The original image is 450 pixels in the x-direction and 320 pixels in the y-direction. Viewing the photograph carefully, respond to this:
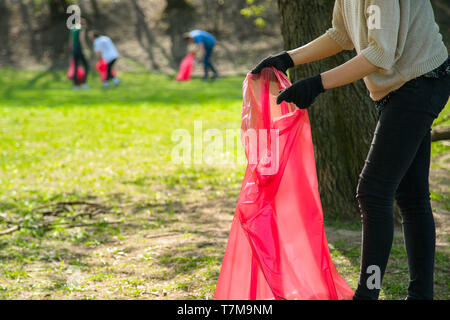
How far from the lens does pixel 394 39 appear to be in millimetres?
2295

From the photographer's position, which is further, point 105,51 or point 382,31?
point 105,51

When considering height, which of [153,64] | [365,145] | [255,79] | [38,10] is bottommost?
[365,145]

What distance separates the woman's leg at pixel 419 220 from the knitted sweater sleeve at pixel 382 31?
0.45 meters

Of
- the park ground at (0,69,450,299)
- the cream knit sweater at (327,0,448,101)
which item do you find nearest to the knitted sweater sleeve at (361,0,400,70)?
the cream knit sweater at (327,0,448,101)

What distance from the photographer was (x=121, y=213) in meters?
5.28

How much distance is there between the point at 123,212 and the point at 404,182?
10.4 feet

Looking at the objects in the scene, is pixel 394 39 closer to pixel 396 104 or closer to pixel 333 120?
pixel 396 104

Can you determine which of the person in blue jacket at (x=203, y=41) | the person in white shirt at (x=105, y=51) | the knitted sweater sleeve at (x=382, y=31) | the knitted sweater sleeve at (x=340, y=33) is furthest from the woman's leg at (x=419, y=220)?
the person in blue jacket at (x=203, y=41)

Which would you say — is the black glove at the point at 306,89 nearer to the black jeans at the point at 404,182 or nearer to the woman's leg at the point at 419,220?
the black jeans at the point at 404,182

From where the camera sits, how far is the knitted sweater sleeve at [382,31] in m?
2.28

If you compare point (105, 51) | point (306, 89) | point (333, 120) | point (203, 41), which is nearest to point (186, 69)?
point (203, 41)
